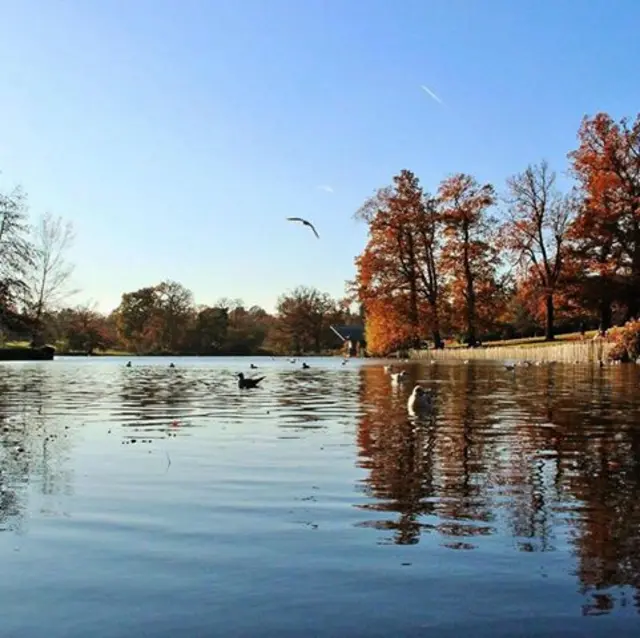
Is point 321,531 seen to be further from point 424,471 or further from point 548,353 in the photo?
point 548,353

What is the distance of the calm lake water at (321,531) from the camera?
4914 millimetres

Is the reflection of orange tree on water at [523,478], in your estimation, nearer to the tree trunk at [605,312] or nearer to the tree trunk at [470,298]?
the tree trunk at [605,312]

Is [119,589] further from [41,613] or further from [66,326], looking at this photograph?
[66,326]

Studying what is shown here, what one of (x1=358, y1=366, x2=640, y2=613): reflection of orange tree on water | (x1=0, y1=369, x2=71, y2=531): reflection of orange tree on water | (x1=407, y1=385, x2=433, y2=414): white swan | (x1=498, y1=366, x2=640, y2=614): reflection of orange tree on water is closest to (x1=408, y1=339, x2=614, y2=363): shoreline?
(x1=498, y1=366, x2=640, y2=614): reflection of orange tree on water

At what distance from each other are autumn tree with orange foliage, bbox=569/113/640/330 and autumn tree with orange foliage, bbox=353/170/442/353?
47.6 feet

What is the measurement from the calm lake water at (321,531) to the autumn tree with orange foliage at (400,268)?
5683 cm

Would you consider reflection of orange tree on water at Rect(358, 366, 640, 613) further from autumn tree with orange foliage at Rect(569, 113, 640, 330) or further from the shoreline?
autumn tree with orange foliage at Rect(569, 113, 640, 330)

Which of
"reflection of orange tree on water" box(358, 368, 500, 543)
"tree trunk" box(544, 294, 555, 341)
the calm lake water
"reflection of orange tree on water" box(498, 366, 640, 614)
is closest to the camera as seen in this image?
the calm lake water

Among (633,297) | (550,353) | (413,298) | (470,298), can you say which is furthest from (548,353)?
Answer: (413,298)

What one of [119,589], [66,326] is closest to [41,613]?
[119,589]

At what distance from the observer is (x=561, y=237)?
6738cm

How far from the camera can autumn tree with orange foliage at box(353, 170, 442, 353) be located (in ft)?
236

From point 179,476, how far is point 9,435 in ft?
17.6

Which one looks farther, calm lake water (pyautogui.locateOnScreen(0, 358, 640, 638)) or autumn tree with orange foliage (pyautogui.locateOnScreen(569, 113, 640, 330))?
autumn tree with orange foliage (pyautogui.locateOnScreen(569, 113, 640, 330))
